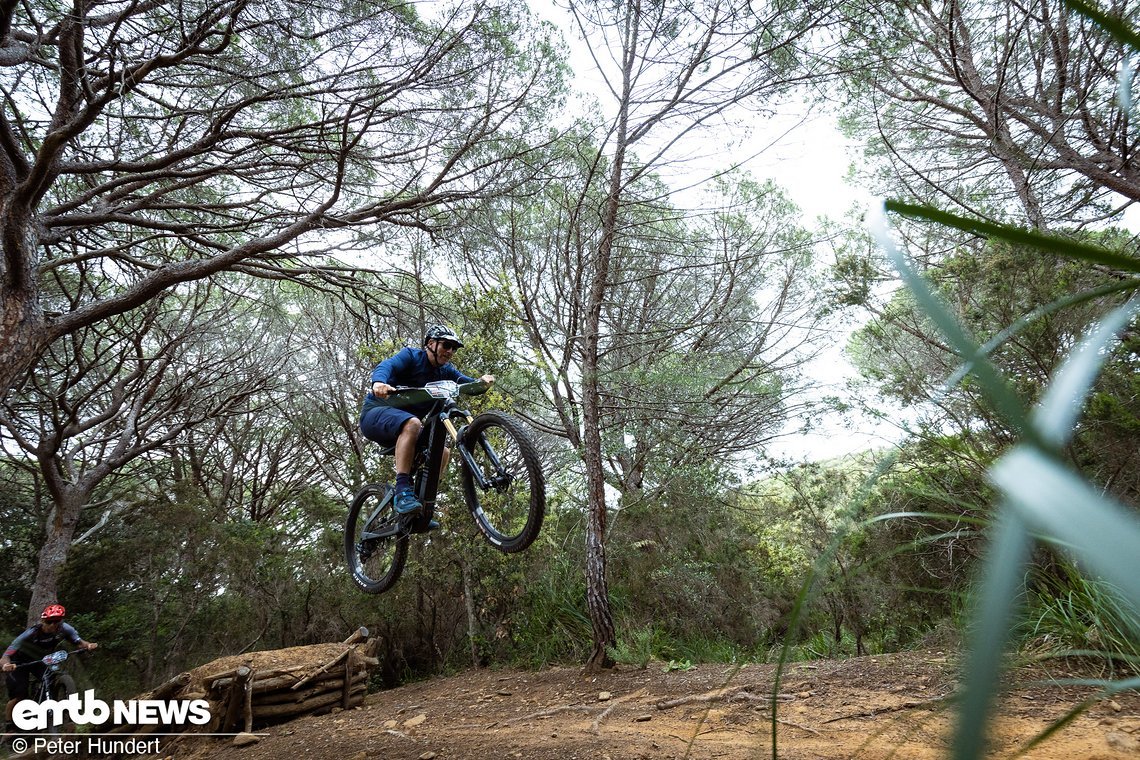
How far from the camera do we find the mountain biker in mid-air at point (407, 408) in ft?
13.4

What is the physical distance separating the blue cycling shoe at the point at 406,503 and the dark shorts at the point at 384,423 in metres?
0.44

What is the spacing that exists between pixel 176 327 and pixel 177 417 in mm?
1883

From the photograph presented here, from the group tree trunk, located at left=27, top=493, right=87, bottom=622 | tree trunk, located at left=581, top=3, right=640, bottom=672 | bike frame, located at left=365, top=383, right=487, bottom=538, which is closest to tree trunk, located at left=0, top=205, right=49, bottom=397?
bike frame, located at left=365, top=383, right=487, bottom=538

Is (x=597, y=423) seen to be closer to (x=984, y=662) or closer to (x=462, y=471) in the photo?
(x=462, y=471)

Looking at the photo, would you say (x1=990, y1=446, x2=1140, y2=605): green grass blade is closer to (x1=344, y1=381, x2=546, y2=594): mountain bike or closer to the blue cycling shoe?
(x1=344, y1=381, x2=546, y2=594): mountain bike

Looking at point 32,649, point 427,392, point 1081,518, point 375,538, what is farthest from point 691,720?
point 32,649

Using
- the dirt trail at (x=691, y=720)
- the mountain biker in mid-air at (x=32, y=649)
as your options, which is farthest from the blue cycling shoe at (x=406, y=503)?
the mountain biker in mid-air at (x=32, y=649)

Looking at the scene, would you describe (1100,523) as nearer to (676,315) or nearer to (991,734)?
(991,734)

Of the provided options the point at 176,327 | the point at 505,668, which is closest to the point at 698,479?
the point at 505,668

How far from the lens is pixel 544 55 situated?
5938mm

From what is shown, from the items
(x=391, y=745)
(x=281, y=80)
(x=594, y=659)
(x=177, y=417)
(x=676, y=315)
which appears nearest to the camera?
(x=391, y=745)

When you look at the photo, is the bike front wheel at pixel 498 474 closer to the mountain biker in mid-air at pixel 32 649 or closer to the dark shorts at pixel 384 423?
the dark shorts at pixel 384 423

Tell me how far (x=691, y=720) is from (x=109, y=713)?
7.43 metres

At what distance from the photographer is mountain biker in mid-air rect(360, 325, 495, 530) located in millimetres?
4070
